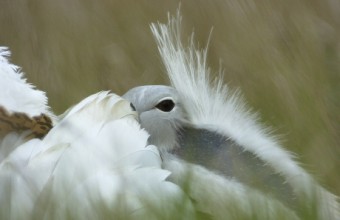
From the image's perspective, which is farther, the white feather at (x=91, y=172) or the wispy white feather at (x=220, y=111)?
the wispy white feather at (x=220, y=111)

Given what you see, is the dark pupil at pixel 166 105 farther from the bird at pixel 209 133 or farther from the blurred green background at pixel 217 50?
the blurred green background at pixel 217 50

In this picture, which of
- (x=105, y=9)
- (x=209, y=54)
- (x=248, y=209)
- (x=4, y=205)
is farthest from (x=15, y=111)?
(x=105, y=9)

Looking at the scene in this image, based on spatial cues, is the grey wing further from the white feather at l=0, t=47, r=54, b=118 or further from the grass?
the white feather at l=0, t=47, r=54, b=118

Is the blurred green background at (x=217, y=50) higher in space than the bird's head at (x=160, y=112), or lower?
lower

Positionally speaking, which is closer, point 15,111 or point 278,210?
point 278,210

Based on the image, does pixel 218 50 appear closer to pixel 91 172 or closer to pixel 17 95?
pixel 17 95

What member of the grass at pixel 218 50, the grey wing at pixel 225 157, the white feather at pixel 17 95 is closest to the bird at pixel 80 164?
the white feather at pixel 17 95

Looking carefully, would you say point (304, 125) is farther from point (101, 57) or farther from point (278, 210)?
point (101, 57)

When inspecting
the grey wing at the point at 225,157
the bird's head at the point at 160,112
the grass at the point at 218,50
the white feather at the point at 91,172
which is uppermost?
the white feather at the point at 91,172

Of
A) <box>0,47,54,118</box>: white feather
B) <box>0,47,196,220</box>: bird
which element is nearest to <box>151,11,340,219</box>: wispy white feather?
<box>0,47,196,220</box>: bird
